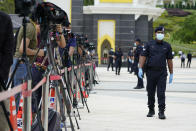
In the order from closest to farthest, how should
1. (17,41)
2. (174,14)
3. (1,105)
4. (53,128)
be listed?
(1,105)
(53,128)
(17,41)
(174,14)

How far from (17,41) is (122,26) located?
42.9m

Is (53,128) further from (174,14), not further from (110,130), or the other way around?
(174,14)

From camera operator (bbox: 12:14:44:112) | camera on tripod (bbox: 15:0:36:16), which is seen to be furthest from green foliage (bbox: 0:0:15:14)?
camera on tripod (bbox: 15:0:36:16)

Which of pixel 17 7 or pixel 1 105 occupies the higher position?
pixel 17 7

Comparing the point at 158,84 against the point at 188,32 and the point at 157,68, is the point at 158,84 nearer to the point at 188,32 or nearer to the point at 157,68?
the point at 157,68

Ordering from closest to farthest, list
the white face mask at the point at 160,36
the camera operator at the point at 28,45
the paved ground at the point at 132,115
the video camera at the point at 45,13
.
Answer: the video camera at the point at 45,13
the camera operator at the point at 28,45
the paved ground at the point at 132,115
the white face mask at the point at 160,36

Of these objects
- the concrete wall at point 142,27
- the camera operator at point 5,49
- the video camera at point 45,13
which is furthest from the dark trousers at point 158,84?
the concrete wall at point 142,27

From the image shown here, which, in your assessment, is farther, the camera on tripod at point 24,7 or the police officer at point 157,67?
the police officer at point 157,67

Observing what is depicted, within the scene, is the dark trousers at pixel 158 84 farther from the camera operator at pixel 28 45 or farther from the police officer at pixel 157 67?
the camera operator at pixel 28 45

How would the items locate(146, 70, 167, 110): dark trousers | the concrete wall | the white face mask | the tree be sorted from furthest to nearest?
1. the tree
2. the concrete wall
3. the white face mask
4. locate(146, 70, 167, 110): dark trousers

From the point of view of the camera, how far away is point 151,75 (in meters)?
10.5

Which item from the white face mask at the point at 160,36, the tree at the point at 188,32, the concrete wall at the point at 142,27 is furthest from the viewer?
the tree at the point at 188,32

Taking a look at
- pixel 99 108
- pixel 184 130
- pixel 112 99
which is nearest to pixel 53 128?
pixel 184 130

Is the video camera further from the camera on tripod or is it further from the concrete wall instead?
the concrete wall
